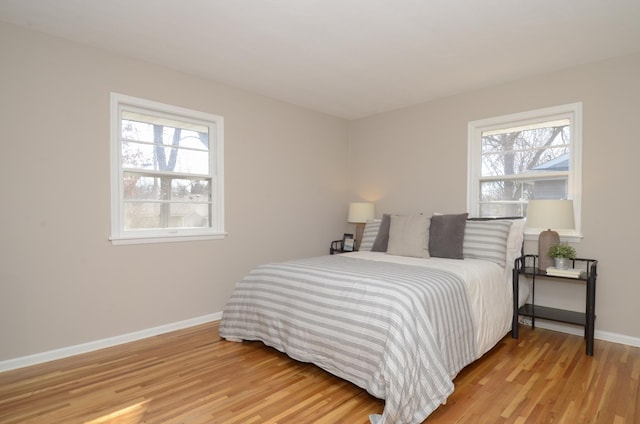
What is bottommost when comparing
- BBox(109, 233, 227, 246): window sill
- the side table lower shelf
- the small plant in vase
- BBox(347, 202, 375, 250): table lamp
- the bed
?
the side table lower shelf

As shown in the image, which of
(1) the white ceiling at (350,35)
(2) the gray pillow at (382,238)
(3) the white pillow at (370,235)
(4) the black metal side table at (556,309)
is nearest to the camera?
(1) the white ceiling at (350,35)

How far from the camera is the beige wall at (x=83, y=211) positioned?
2561mm

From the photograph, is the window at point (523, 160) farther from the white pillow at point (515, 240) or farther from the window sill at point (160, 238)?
the window sill at point (160, 238)

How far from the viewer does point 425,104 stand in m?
4.27

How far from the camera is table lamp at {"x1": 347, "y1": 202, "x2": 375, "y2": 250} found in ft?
15.0

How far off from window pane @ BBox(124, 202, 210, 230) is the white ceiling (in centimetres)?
128

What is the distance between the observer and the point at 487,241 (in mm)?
3184

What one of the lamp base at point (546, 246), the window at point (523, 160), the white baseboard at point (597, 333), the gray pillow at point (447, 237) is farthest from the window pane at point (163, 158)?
the white baseboard at point (597, 333)

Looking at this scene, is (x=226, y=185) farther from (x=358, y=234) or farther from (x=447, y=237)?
(x=447, y=237)

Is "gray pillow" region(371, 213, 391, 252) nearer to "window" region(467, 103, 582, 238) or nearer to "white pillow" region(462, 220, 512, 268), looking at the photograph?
"white pillow" region(462, 220, 512, 268)

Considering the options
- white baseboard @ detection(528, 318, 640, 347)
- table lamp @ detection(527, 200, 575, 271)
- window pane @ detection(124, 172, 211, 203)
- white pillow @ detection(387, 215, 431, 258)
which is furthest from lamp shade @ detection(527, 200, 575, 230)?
window pane @ detection(124, 172, 211, 203)

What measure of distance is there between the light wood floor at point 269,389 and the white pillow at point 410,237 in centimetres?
102

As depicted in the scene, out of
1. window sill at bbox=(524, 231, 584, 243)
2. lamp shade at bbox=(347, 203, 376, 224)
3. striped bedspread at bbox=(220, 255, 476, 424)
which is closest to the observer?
striped bedspread at bbox=(220, 255, 476, 424)

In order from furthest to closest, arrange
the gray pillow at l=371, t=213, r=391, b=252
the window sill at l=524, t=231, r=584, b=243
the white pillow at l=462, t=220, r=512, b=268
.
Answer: the gray pillow at l=371, t=213, r=391, b=252, the window sill at l=524, t=231, r=584, b=243, the white pillow at l=462, t=220, r=512, b=268
